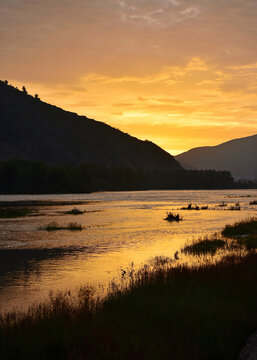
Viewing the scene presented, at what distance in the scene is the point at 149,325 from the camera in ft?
41.6

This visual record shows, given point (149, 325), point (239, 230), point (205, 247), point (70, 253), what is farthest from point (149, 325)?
point (239, 230)

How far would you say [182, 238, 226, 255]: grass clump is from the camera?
100 ft

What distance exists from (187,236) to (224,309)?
29.3 metres

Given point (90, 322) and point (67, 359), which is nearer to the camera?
point (67, 359)

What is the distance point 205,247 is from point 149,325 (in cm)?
1984

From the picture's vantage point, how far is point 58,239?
133 feet

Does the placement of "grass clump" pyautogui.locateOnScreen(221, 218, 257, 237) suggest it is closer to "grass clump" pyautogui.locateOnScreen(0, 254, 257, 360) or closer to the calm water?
the calm water

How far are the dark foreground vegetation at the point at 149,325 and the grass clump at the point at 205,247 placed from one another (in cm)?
1282

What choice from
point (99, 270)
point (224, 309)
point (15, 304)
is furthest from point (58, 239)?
point (224, 309)

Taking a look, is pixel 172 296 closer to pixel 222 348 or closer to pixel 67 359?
pixel 222 348

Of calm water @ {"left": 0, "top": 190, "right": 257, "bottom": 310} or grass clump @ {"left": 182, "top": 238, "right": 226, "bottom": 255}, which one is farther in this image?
grass clump @ {"left": 182, "top": 238, "right": 226, "bottom": 255}

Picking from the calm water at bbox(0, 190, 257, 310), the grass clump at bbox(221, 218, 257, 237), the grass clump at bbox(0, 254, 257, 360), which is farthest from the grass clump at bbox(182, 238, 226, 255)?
the grass clump at bbox(0, 254, 257, 360)

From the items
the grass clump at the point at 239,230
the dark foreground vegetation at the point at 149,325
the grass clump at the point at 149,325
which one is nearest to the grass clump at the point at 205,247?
the grass clump at the point at 239,230

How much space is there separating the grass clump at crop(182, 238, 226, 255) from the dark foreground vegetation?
12821mm
